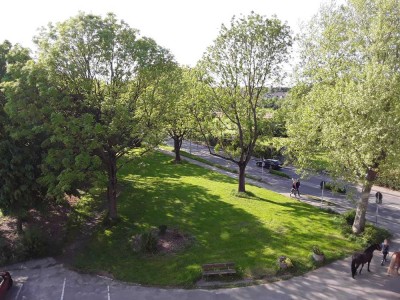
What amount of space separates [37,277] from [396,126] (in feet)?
69.5

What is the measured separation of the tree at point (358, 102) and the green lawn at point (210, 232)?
4.02 m

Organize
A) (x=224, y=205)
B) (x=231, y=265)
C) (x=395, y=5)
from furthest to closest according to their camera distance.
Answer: (x=224, y=205) < (x=395, y=5) < (x=231, y=265)

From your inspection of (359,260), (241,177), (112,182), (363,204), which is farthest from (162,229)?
(363,204)

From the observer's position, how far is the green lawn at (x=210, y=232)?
63.1 feet

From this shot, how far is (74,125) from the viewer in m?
20.5

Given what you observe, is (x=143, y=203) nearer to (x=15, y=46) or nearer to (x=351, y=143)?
(x=15, y=46)

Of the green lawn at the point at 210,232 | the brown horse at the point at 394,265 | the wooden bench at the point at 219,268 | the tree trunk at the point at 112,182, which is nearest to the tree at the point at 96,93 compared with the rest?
the tree trunk at the point at 112,182

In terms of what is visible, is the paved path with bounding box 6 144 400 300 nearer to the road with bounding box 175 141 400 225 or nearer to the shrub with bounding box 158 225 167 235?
the shrub with bounding box 158 225 167 235

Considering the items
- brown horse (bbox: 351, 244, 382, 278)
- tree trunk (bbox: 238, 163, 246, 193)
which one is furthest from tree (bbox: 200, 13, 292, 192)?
brown horse (bbox: 351, 244, 382, 278)

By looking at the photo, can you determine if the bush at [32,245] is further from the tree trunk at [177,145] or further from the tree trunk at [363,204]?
the tree trunk at [177,145]

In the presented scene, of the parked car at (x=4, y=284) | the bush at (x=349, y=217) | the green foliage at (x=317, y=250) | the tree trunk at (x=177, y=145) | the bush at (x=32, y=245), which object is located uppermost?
the tree trunk at (x=177, y=145)

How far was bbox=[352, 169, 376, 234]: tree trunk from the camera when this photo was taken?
21.6 metres

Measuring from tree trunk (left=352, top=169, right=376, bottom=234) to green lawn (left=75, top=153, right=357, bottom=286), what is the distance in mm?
1303

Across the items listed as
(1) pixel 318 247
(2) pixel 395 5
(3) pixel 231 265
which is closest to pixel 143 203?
(3) pixel 231 265
